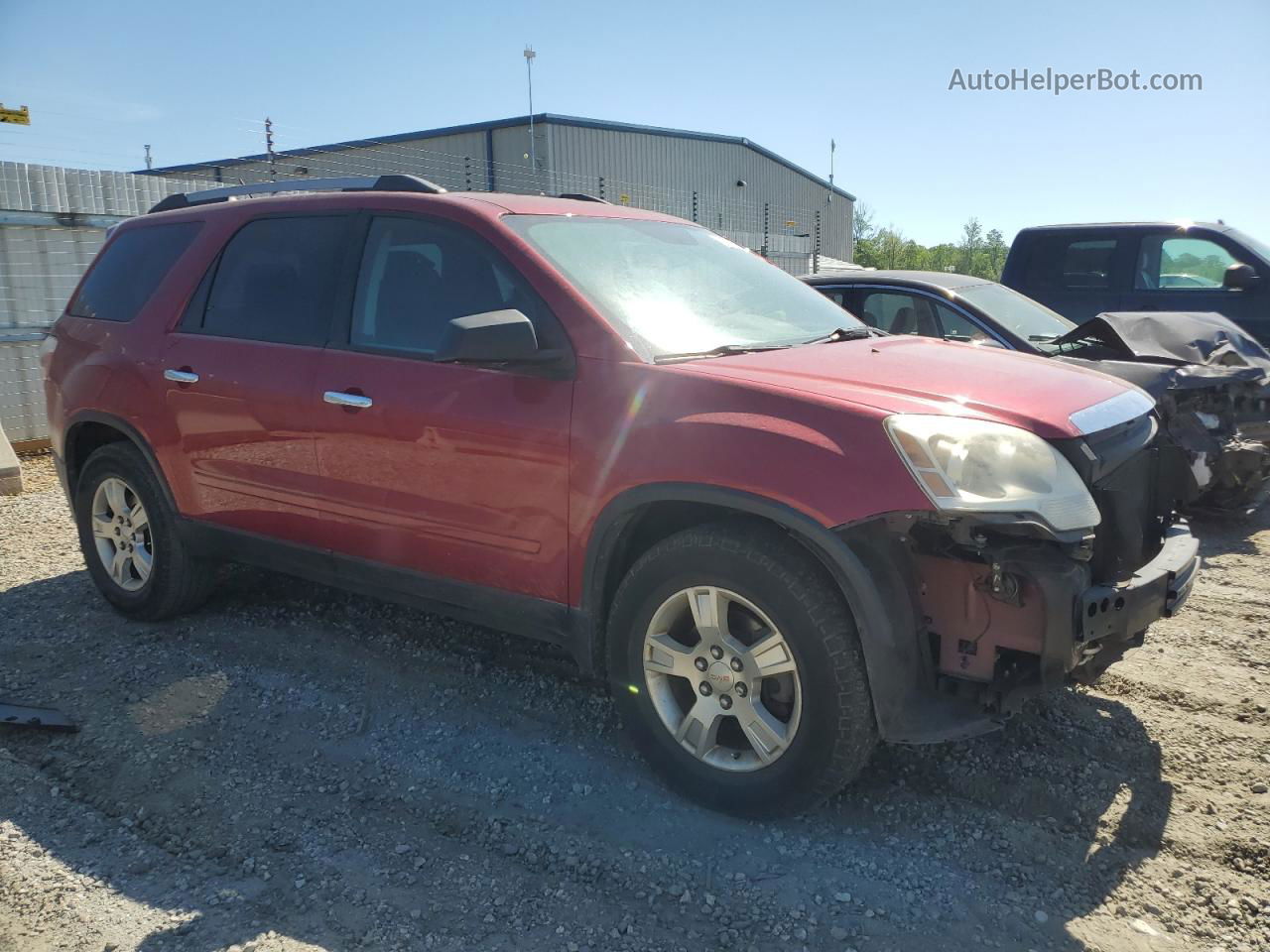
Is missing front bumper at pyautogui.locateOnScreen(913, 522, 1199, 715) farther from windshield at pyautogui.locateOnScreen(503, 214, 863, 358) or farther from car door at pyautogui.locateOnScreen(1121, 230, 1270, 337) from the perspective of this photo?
car door at pyautogui.locateOnScreen(1121, 230, 1270, 337)

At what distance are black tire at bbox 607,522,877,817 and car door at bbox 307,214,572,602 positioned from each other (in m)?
0.40

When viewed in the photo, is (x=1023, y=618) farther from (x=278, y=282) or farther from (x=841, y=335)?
(x=278, y=282)

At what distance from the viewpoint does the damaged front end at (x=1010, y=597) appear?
8.23ft

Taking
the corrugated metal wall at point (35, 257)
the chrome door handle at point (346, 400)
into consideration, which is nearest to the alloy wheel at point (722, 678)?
the chrome door handle at point (346, 400)

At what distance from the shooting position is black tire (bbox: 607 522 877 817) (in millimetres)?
2668

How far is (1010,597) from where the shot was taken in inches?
100

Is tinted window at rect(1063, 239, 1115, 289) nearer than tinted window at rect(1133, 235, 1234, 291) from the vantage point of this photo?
No

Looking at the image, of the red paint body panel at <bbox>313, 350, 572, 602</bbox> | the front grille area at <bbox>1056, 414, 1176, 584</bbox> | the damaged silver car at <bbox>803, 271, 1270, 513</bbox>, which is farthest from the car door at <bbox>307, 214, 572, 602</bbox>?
the damaged silver car at <bbox>803, 271, 1270, 513</bbox>

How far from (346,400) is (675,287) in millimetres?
1317

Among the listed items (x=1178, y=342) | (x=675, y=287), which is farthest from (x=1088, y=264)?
(x=675, y=287)

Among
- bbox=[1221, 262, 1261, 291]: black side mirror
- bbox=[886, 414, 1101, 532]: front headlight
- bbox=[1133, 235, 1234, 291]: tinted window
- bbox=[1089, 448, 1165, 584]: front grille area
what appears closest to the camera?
bbox=[886, 414, 1101, 532]: front headlight

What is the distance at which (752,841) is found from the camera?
9.30ft

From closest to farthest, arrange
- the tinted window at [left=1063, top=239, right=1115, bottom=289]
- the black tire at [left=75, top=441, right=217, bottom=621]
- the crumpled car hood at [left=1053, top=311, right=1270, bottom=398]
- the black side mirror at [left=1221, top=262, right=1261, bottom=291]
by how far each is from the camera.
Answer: the black tire at [left=75, top=441, right=217, bottom=621] → the crumpled car hood at [left=1053, top=311, right=1270, bottom=398] → the black side mirror at [left=1221, top=262, right=1261, bottom=291] → the tinted window at [left=1063, top=239, right=1115, bottom=289]

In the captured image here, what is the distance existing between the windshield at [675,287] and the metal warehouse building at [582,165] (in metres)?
14.4
